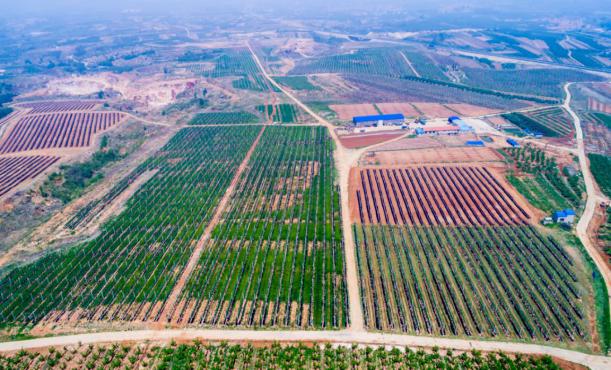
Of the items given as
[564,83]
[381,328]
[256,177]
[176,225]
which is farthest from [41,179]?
[564,83]

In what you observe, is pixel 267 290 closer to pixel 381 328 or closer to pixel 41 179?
pixel 381 328

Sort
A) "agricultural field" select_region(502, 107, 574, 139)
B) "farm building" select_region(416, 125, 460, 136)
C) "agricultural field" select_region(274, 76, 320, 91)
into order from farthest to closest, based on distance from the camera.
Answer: "agricultural field" select_region(274, 76, 320, 91)
"farm building" select_region(416, 125, 460, 136)
"agricultural field" select_region(502, 107, 574, 139)

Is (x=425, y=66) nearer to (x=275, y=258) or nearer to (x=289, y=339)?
(x=275, y=258)

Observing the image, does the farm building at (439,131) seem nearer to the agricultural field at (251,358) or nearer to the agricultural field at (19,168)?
the agricultural field at (251,358)

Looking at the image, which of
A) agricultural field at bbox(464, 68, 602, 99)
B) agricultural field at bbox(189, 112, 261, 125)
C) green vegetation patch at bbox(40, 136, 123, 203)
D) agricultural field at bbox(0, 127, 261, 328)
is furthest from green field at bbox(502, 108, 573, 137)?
green vegetation patch at bbox(40, 136, 123, 203)

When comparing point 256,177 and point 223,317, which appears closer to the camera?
point 223,317

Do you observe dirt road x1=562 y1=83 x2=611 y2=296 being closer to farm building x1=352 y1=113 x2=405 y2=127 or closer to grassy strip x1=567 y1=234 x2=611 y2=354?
grassy strip x1=567 y1=234 x2=611 y2=354

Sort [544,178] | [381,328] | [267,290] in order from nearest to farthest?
[381,328], [267,290], [544,178]
